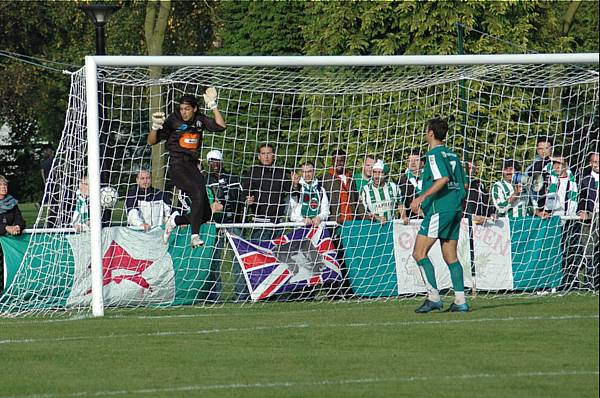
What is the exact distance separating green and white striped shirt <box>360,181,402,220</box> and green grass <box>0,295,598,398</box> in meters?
2.31

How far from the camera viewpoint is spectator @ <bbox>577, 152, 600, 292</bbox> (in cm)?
1588

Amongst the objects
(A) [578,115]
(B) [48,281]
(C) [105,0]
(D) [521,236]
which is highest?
(C) [105,0]

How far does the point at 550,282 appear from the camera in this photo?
1597cm

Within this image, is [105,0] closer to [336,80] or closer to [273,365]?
[336,80]

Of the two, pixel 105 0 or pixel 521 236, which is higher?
pixel 105 0

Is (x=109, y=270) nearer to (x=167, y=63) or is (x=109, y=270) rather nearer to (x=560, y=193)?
(x=167, y=63)

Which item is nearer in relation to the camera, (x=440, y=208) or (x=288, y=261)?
(x=440, y=208)

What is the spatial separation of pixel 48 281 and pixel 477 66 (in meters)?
5.88

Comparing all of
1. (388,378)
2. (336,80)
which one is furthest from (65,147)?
(388,378)

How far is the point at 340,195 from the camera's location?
16609mm

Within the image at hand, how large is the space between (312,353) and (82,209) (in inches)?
219

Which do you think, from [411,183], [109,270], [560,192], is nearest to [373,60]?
[411,183]

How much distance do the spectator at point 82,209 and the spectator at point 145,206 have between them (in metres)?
0.65

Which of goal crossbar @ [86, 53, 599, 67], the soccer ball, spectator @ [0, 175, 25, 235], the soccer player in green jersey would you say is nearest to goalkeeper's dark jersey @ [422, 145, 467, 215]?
the soccer player in green jersey
